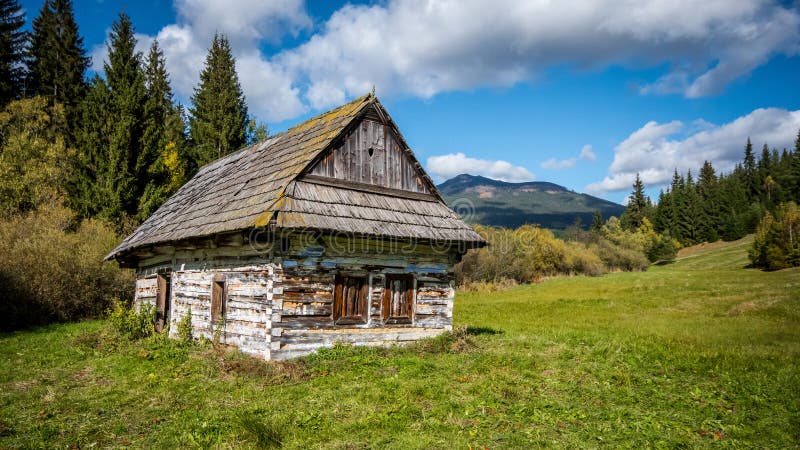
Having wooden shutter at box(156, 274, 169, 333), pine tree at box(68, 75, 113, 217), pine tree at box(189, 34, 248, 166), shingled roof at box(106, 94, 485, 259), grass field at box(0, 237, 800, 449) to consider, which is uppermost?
pine tree at box(189, 34, 248, 166)

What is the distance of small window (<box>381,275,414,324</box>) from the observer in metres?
10.3

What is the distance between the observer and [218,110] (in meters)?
32.1

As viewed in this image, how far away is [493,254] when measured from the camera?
35.5 metres

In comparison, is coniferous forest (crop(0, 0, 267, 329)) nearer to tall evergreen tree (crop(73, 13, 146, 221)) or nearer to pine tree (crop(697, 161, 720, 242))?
tall evergreen tree (crop(73, 13, 146, 221))

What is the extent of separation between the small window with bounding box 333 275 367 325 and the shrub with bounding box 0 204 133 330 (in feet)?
41.6

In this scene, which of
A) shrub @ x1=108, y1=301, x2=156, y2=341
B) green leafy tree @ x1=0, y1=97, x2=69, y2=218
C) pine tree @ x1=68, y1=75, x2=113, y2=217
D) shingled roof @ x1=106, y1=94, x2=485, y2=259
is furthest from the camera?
pine tree @ x1=68, y1=75, x2=113, y2=217

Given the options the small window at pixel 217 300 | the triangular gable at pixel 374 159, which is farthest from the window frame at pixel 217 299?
the triangular gable at pixel 374 159

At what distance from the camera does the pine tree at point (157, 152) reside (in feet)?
80.0

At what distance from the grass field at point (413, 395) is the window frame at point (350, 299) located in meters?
0.72

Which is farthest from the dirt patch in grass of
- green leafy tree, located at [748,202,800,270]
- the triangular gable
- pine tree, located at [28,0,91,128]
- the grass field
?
green leafy tree, located at [748,202,800,270]

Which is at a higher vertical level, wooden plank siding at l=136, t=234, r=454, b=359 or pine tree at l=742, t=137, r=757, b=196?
pine tree at l=742, t=137, r=757, b=196

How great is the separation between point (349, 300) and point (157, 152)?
2002 centimetres

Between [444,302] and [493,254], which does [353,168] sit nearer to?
[444,302]

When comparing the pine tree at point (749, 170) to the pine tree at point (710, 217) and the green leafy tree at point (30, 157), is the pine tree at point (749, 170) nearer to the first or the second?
the pine tree at point (710, 217)
